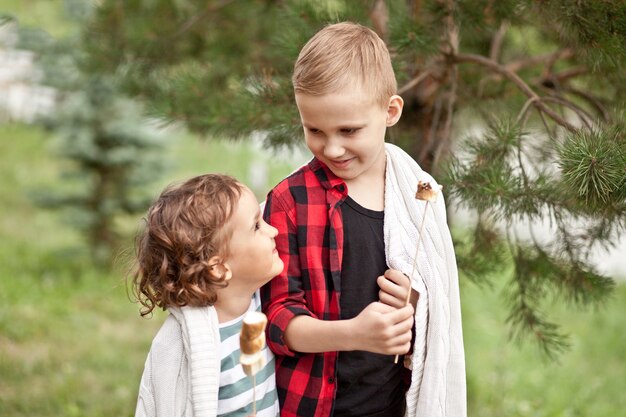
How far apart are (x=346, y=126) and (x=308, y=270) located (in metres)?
0.35

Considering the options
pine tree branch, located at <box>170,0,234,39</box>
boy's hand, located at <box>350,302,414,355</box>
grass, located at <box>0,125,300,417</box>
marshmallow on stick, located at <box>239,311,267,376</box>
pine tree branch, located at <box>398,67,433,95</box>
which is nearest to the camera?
marshmallow on stick, located at <box>239,311,267,376</box>

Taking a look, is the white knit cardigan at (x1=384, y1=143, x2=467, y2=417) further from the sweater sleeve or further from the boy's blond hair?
the sweater sleeve

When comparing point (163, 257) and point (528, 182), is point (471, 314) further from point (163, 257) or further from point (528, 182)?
point (163, 257)

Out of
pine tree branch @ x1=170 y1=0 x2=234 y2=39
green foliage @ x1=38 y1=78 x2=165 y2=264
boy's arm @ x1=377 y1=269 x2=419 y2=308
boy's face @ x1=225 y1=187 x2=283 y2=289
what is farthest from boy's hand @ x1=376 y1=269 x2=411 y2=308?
green foliage @ x1=38 y1=78 x2=165 y2=264

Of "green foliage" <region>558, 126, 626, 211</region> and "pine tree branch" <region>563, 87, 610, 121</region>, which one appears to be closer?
"green foliage" <region>558, 126, 626, 211</region>

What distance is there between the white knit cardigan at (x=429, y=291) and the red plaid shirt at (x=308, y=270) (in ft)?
0.45

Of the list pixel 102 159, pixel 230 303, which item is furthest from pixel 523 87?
pixel 102 159

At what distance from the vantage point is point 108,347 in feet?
13.1

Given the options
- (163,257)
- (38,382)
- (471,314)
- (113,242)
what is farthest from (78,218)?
(163,257)

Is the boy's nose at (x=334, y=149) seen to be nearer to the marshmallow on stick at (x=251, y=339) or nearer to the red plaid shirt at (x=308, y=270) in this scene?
the red plaid shirt at (x=308, y=270)

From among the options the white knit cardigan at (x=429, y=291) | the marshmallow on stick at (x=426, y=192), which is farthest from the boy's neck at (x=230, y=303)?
the marshmallow on stick at (x=426, y=192)

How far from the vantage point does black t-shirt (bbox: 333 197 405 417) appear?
170cm

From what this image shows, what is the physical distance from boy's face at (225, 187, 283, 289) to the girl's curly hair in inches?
0.8

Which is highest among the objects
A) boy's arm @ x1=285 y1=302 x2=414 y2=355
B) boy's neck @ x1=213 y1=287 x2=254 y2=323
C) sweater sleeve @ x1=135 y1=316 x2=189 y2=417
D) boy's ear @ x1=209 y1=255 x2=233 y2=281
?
boy's ear @ x1=209 y1=255 x2=233 y2=281
